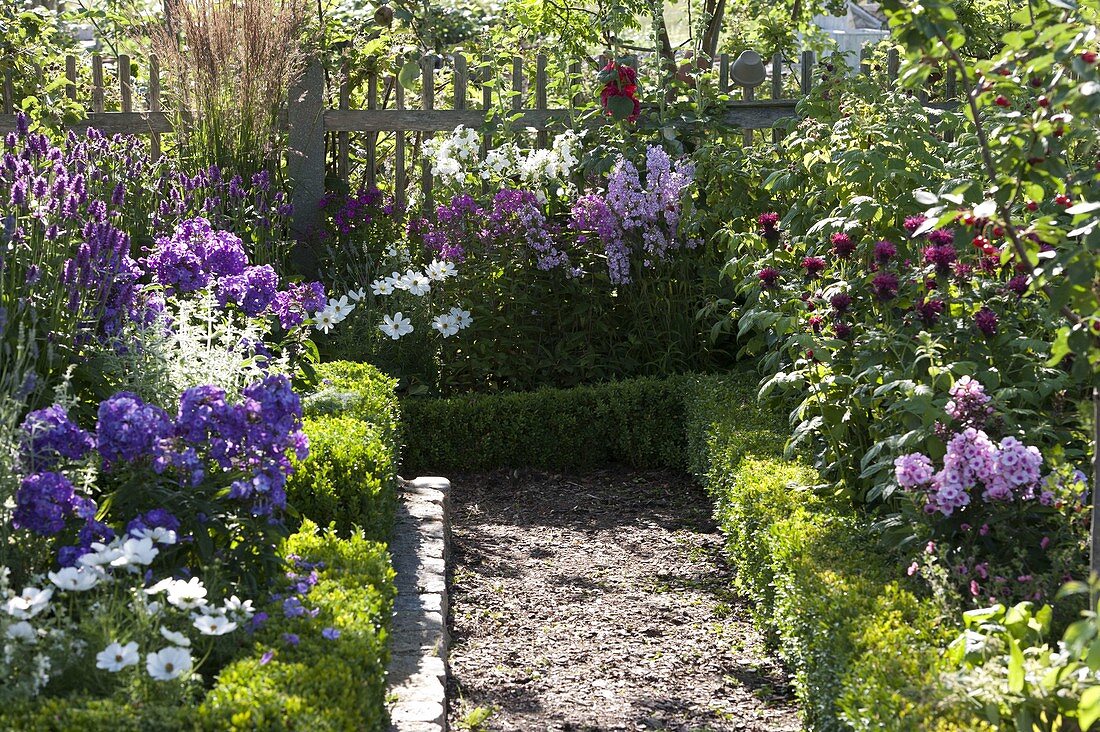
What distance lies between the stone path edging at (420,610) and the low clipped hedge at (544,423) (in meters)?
0.60

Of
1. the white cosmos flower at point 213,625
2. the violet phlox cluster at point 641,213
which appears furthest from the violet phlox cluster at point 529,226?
the white cosmos flower at point 213,625

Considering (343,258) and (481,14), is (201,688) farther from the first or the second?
(481,14)

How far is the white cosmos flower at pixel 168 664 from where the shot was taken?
2189 millimetres

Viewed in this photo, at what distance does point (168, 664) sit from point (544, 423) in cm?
322

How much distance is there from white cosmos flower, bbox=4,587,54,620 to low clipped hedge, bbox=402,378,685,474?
3.03 metres

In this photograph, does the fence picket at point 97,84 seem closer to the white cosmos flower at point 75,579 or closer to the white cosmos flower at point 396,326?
the white cosmos flower at point 396,326

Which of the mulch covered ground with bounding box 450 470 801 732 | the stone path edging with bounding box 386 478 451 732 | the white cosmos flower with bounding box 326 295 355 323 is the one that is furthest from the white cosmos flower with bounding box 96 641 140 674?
the white cosmos flower with bounding box 326 295 355 323

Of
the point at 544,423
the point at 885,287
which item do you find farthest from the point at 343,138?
the point at 885,287

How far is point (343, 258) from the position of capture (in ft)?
21.0

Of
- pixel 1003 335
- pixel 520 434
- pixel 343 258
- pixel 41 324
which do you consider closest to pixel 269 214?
pixel 343 258

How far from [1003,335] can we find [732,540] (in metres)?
1.27

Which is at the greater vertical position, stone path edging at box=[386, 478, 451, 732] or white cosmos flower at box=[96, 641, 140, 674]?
white cosmos flower at box=[96, 641, 140, 674]

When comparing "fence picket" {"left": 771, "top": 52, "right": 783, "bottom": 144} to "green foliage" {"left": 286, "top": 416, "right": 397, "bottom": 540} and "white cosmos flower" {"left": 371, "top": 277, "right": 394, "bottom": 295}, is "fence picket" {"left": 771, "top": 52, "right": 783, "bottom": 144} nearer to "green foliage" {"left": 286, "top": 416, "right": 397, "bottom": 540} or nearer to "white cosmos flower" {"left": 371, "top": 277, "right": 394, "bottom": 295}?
"white cosmos flower" {"left": 371, "top": 277, "right": 394, "bottom": 295}

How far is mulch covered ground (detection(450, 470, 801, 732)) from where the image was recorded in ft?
10.9
